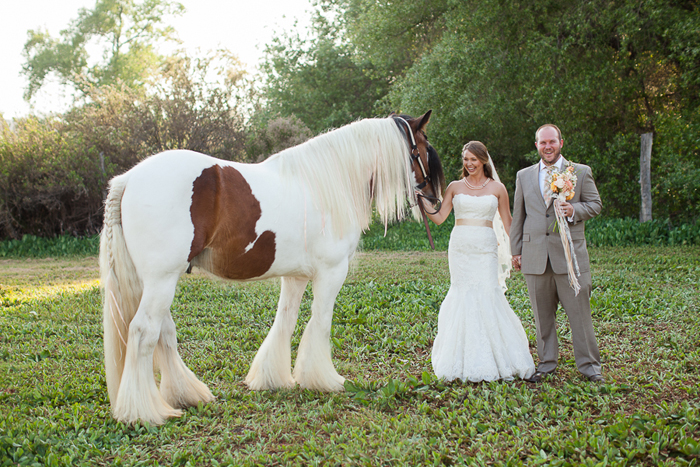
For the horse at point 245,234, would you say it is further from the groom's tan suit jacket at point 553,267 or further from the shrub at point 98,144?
the shrub at point 98,144

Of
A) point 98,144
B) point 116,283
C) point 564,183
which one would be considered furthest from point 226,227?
point 98,144

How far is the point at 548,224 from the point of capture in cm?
352

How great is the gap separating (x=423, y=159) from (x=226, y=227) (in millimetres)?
1582

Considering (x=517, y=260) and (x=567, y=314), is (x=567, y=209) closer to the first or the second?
(x=517, y=260)

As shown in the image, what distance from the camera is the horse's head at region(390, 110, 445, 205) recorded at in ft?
11.7

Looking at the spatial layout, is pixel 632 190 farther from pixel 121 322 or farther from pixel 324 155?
pixel 121 322

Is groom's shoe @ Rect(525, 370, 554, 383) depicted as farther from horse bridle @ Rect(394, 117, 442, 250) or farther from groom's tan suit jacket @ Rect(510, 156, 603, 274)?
horse bridle @ Rect(394, 117, 442, 250)

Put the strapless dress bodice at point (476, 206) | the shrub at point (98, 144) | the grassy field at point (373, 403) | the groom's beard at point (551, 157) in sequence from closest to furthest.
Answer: the grassy field at point (373, 403)
the groom's beard at point (551, 157)
the strapless dress bodice at point (476, 206)
the shrub at point (98, 144)

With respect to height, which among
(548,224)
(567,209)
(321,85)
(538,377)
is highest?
(321,85)

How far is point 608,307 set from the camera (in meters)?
5.51

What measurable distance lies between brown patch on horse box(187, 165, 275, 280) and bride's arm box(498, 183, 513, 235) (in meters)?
1.89

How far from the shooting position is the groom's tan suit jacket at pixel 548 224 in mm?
3484

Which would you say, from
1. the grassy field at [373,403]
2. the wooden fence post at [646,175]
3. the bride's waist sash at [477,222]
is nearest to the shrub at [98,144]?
the grassy field at [373,403]

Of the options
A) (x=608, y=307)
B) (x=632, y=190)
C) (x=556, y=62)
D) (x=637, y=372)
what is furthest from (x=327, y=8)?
(x=637, y=372)
